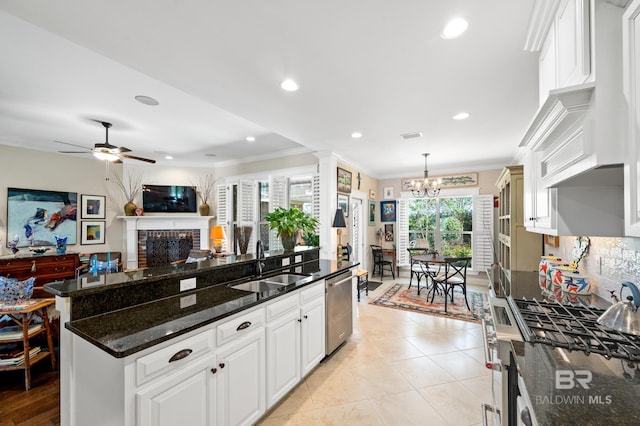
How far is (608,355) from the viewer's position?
0.97 meters

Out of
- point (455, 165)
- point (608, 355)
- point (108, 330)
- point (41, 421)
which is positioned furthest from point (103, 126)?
point (455, 165)

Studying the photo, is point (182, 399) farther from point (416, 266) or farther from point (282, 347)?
point (416, 266)

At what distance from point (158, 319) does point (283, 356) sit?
99 centimetres

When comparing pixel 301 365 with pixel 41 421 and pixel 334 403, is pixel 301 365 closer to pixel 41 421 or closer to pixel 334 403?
pixel 334 403

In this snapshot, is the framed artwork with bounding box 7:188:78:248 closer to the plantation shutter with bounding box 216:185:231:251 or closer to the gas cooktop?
the plantation shutter with bounding box 216:185:231:251

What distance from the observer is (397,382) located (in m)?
2.35

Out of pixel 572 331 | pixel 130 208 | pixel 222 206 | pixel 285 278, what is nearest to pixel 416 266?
pixel 285 278

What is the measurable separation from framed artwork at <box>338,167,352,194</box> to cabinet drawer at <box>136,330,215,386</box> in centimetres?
366

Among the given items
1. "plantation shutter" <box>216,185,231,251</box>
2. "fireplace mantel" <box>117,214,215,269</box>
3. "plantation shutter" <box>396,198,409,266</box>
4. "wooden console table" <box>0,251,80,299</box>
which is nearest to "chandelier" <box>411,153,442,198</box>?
"plantation shutter" <box>396,198,409,266</box>

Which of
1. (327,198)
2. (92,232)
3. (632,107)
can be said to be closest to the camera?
(632,107)

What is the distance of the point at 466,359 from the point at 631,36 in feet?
9.30

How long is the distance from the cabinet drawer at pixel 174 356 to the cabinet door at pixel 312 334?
0.95 m

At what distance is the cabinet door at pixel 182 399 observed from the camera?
1152mm

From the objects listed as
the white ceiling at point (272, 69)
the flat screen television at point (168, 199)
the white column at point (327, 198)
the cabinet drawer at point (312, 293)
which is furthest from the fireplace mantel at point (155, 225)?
the cabinet drawer at point (312, 293)
